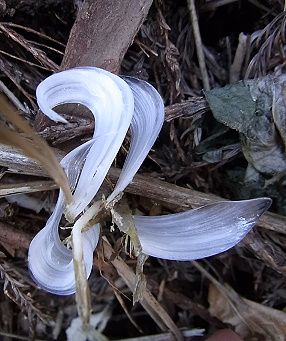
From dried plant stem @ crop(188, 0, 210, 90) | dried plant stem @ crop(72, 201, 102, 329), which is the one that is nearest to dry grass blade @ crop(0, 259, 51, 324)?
dried plant stem @ crop(72, 201, 102, 329)

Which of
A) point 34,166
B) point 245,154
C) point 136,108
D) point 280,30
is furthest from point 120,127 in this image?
point 280,30

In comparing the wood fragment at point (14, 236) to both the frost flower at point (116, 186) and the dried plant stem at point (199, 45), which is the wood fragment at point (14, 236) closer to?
the frost flower at point (116, 186)

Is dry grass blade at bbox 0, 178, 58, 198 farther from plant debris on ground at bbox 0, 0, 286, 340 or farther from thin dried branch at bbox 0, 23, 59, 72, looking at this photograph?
thin dried branch at bbox 0, 23, 59, 72

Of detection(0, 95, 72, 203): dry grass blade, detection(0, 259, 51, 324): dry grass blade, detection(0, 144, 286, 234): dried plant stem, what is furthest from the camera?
detection(0, 259, 51, 324): dry grass blade

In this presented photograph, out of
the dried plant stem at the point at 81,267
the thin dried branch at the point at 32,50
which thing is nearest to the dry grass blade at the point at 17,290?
the dried plant stem at the point at 81,267

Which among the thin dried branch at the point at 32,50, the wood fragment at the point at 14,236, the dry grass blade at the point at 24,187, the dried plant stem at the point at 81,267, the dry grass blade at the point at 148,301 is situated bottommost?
the dry grass blade at the point at 148,301

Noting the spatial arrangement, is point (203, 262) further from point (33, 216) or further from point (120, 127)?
point (120, 127)
